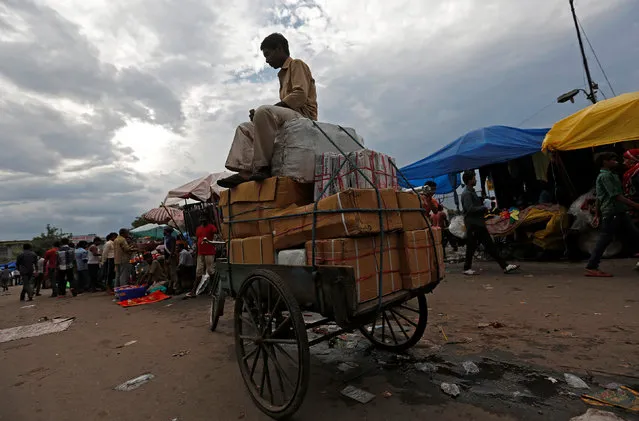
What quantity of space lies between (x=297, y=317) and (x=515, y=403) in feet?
4.86

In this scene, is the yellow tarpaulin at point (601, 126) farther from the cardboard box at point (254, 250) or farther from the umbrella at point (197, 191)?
the umbrella at point (197, 191)

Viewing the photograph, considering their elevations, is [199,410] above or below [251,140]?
below

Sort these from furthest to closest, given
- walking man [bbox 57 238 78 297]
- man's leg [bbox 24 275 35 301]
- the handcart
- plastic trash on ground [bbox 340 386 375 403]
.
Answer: man's leg [bbox 24 275 35 301]
walking man [bbox 57 238 78 297]
plastic trash on ground [bbox 340 386 375 403]
the handcart

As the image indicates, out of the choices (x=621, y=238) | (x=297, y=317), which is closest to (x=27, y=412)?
(x=297, y=317)

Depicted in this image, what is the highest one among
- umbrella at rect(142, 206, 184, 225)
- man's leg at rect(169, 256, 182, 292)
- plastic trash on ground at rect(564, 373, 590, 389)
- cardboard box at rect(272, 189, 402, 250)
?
umbrella at rect(142, 206, 184, 225)

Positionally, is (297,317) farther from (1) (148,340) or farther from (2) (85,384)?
(1) (148,340)

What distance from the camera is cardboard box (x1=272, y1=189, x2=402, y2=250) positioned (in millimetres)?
2045

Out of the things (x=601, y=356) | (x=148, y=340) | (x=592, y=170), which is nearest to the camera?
(x=601, y=356)

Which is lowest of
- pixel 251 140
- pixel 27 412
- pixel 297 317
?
pixel 27 412

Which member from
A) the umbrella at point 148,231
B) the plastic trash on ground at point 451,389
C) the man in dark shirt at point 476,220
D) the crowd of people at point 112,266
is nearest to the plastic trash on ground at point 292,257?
the plastic trash on ground at point 451,389

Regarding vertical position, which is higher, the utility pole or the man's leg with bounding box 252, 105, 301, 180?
the utility pole

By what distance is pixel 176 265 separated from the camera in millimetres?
8680

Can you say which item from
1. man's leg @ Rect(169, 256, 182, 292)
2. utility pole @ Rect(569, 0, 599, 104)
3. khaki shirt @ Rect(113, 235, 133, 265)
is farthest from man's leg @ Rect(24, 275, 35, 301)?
utility pole @ Rect(569, 0, 599, 104)

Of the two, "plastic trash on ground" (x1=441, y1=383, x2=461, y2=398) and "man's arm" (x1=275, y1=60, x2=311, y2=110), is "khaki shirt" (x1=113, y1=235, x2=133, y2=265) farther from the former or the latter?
"plastic trash on ground" (x1=441, y1=383, x2=461, y2=398)
